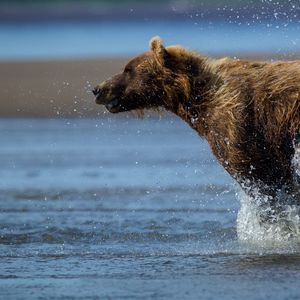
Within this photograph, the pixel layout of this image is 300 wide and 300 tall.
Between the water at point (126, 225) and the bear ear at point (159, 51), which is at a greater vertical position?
the bear ear at point (159, 51)

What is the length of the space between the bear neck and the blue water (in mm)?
16652

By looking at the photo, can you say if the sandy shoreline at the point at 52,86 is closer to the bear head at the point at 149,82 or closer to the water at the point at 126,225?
the water at the point at 126,225

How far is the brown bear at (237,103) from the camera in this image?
8.55 m

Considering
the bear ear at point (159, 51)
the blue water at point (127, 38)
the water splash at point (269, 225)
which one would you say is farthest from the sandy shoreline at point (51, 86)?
the water splash at point (269, 225)

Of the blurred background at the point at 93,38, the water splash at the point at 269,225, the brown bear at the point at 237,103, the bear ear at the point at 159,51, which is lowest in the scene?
the water splash at the point at 269,225

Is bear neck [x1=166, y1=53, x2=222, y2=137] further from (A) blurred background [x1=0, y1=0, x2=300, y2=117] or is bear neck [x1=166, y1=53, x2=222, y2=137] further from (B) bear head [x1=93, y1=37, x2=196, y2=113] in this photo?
(A) blurred background [x1=0, y1=0, x2=300, y2=117]

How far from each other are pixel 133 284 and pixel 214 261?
894 mm

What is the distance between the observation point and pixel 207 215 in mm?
10242

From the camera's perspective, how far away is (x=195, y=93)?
8.88 m

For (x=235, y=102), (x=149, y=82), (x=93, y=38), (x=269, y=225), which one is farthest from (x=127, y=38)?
(x=235, y=102)

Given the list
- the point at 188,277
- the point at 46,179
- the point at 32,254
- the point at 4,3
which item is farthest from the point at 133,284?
the point at 4,3

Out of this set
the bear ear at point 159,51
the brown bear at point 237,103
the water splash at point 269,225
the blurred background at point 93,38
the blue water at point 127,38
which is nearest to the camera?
the brown bear at point 237,103

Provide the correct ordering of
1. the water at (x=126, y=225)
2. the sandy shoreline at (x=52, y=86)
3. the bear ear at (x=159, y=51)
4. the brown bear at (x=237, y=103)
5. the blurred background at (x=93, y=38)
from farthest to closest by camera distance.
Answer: the blurred background at (x=93, y=38) < the sandy shoreline at (x=52, y=86) < the bear ear at (x=159, y=51) < the brown bear at (x=237, y=103) < the water at (x=126, y=225)

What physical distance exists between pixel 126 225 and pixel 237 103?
1751 mm
